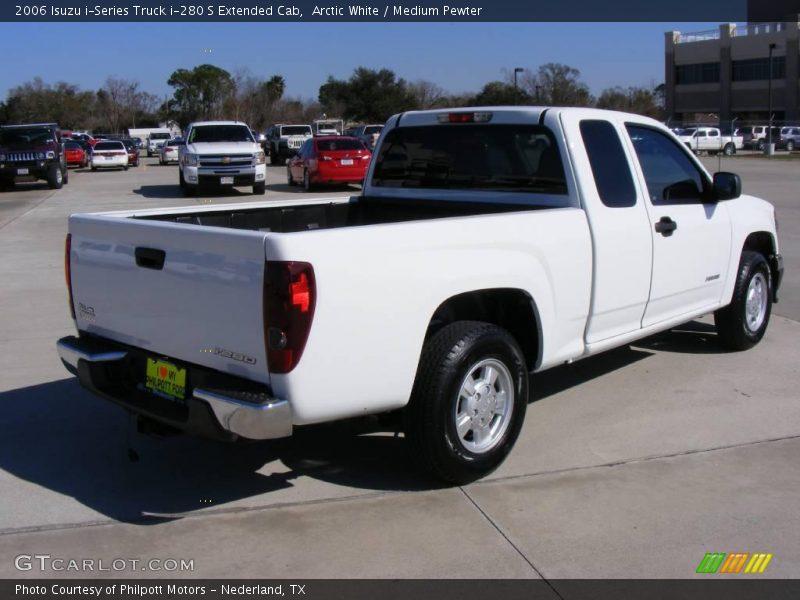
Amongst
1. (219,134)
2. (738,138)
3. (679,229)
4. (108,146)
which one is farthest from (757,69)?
(679,229)

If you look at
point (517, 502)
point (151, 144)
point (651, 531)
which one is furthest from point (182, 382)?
point (151, 144)

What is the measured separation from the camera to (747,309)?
7.43 meters

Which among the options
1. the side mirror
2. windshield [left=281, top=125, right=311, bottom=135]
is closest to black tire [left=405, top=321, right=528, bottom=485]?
the side mirror

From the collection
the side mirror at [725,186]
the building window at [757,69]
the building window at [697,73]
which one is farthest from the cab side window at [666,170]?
the building window at [697,73]

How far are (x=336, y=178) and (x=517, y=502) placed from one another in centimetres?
2098

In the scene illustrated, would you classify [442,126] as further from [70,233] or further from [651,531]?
[651,531]

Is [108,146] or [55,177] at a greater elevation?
[108,146]

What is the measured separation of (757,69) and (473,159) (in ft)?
270

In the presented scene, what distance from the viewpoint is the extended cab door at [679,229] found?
19.7 ft

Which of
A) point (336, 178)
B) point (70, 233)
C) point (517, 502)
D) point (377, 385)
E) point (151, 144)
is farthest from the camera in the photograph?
point (151, 144)

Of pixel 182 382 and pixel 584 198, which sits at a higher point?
pixel 584 198

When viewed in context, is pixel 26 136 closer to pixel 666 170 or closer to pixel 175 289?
pixel 666 170

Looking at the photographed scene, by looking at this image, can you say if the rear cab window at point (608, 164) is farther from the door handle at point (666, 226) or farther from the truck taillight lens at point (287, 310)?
the truck taillight lens at point (287, 310)
